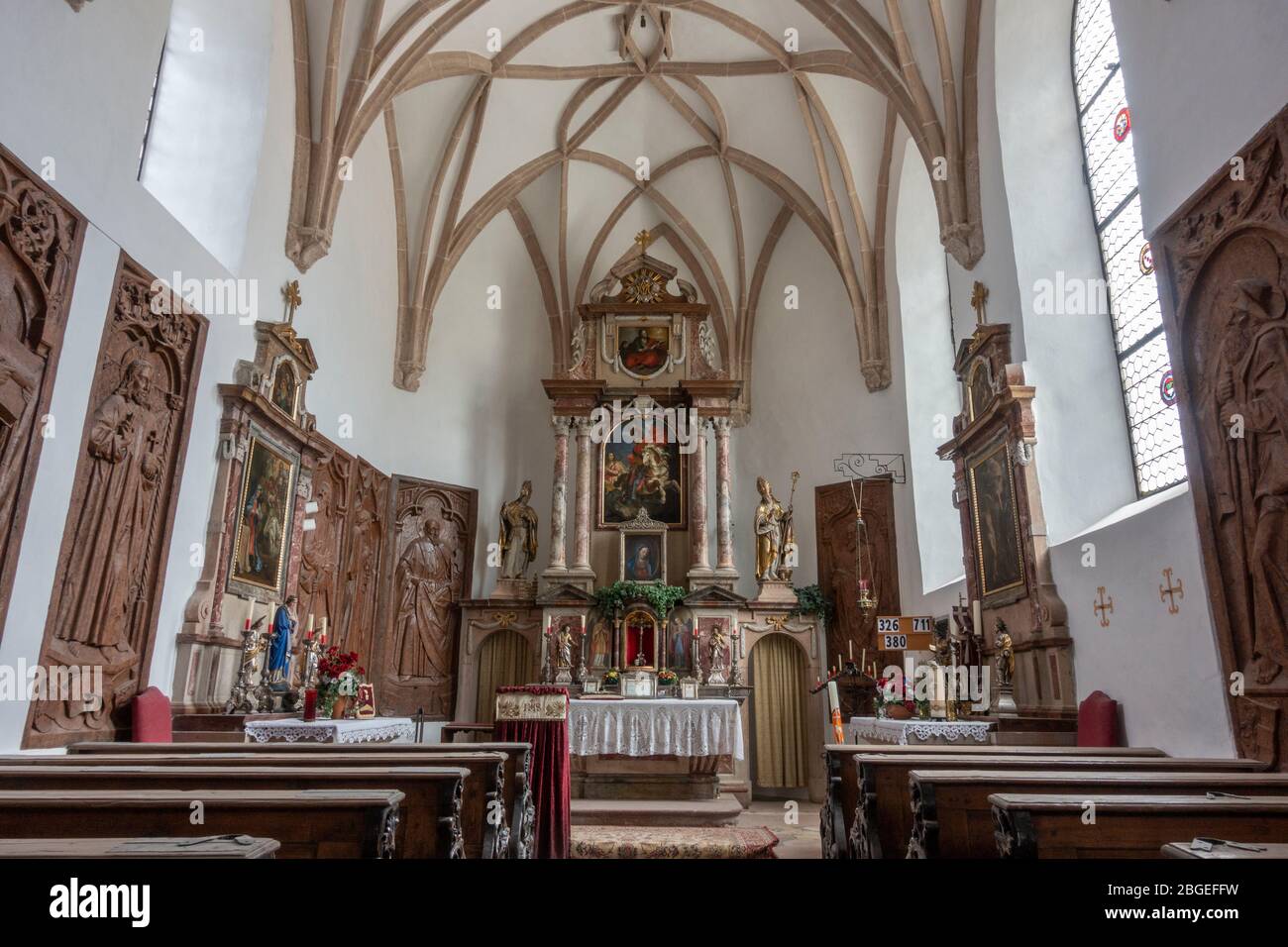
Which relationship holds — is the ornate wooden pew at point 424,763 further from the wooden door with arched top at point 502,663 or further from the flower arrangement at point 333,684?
the wooden door with arched top at point 502,663

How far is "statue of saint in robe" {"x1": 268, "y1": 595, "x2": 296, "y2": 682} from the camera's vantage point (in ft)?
29.2

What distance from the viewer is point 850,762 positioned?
6.07 meters

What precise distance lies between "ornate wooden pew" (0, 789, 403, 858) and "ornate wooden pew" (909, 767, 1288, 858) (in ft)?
7.74

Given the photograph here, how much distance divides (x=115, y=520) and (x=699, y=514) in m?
9.18

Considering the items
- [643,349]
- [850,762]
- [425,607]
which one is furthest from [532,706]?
[643,349]

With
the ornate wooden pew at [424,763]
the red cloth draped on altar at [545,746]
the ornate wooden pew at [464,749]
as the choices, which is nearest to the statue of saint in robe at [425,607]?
the red cloth draped on altar at [545,746]

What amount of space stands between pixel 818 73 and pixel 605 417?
6706mm

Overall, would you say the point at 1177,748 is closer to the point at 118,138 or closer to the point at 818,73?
the point at 118,138

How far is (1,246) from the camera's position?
5805 millimetres

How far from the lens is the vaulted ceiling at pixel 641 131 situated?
10.4 m

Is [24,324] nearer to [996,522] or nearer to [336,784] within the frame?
[336,784]

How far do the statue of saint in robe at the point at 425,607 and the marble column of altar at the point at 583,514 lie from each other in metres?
2.19
